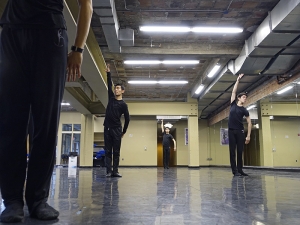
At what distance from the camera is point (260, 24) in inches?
267

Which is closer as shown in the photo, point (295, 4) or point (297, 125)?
point (295, 4)

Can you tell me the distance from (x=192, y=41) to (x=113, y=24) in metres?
2.79

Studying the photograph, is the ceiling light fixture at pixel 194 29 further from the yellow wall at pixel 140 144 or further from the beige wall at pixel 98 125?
the beige wall at pixel 98 125

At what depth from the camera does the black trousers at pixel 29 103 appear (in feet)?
4.24

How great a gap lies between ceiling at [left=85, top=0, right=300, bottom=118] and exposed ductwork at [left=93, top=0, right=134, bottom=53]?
4 centimetres

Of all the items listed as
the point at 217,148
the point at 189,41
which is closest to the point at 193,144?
the point at 217,148

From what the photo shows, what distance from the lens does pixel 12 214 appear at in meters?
1.19

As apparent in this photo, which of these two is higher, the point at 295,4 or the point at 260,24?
→ the point at 260,24

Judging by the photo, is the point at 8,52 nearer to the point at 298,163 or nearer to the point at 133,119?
the point at 298,163

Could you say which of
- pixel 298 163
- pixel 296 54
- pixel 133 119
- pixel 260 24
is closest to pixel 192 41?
pixel 260 24

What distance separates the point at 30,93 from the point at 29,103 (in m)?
0.05

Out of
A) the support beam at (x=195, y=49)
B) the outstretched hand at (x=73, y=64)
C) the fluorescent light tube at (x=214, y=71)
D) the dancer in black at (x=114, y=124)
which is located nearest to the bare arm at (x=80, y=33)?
the outstretched hand at (x=73, y=64)

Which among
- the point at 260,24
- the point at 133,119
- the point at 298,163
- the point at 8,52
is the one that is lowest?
the point at 298,163

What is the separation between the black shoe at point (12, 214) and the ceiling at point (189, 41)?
4.66 meters
